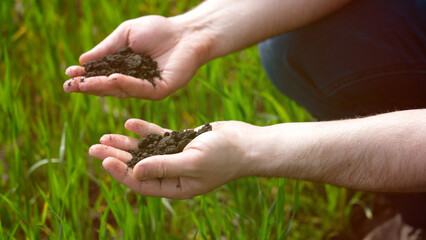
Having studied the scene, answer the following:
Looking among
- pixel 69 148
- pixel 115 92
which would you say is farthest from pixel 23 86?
pixel 115 92

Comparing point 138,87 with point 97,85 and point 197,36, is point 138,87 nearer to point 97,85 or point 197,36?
point 97,85

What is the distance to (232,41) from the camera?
1.47 metres

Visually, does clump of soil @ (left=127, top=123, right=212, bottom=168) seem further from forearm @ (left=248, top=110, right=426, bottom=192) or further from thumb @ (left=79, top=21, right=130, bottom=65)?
thumb @ (left=79, top=21, right=130, bottom=65)

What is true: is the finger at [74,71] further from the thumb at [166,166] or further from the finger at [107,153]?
the thumb at [166,166]

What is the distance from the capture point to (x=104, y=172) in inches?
64.2

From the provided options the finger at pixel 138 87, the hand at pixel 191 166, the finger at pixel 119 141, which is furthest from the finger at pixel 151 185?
the finger at pixel 138 87

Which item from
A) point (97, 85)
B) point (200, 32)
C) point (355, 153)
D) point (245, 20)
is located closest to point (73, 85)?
point (97, 85)

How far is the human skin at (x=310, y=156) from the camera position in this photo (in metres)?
1.02

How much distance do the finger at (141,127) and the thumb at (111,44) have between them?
12.0 inches

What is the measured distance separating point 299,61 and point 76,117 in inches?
26.5

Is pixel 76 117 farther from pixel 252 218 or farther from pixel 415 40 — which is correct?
pixel 415 40

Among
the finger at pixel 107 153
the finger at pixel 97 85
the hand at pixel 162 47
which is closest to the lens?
the finger at pixel 107 153

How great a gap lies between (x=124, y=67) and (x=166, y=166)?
17.8 inches

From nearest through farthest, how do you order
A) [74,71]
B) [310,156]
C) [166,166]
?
[166,166] → [310,156] → [74,71]
